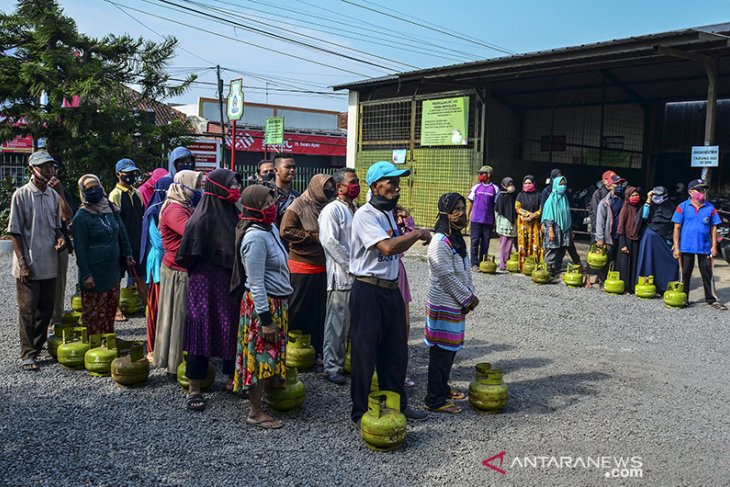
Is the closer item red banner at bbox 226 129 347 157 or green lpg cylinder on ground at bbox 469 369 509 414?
green lpg cylinder on ground at bbox 469 369 509 414

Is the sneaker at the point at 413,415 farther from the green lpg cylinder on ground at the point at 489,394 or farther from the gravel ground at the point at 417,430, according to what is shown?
the green lpg cylinder on ground at the point at 489,394

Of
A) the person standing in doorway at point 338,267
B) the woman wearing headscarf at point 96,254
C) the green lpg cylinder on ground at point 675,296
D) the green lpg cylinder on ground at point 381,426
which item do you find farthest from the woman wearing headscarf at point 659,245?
the woman wearing headscarf at point 96,254

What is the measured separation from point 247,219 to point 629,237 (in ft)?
24.4

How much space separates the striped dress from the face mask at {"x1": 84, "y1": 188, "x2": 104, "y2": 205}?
3.36 m

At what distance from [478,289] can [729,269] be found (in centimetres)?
517

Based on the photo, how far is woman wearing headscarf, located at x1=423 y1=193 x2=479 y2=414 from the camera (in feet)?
15.1

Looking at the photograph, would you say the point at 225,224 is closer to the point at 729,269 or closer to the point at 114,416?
the point at 114,416

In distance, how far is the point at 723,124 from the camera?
18.7 metres

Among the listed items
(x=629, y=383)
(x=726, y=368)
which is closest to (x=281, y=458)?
(x=629, y=383)

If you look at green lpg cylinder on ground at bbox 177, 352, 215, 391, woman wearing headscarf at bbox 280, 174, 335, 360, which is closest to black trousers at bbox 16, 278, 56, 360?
green lpg cylinder on ground at bbox 177, 352, 215, 391

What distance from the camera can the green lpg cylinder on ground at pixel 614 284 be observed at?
9.73 meters

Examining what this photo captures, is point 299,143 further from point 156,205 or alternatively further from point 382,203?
point 382,203

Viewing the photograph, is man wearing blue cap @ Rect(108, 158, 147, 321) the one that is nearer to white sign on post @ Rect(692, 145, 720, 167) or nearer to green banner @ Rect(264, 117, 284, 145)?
white sign on post @ Rect(692, 145, 720, 167)

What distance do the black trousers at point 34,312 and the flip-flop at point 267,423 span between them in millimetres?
2671
